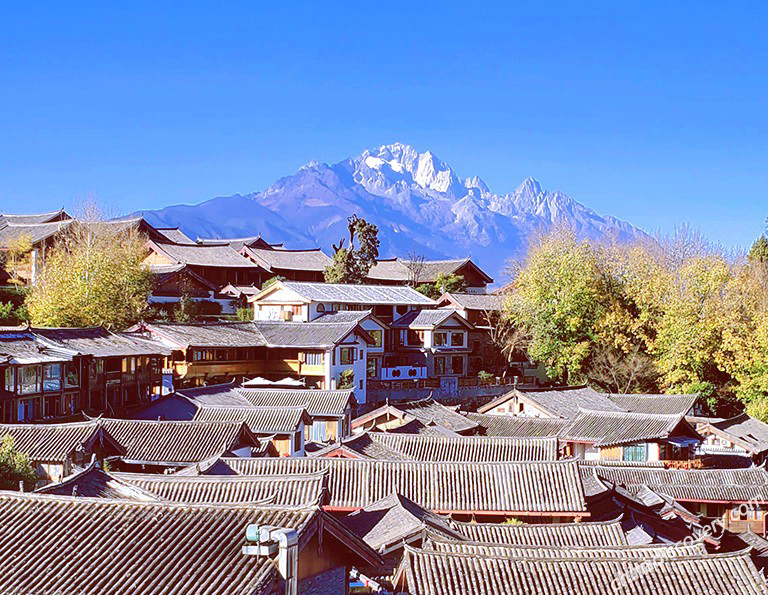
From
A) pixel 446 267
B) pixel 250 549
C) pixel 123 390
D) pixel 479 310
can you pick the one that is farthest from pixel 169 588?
pixel 446 267

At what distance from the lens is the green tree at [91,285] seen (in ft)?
149

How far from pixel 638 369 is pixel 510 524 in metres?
32.7

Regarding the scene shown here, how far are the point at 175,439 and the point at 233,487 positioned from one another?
7.38 m

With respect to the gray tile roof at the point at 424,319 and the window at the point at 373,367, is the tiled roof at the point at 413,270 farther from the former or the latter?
the window at the point at 373,367

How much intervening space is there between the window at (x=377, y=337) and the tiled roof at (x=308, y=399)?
14799 mm

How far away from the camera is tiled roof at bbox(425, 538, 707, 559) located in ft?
56.9

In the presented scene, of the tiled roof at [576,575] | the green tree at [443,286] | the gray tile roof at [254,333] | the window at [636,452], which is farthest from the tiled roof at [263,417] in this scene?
the green tree at [443,286]

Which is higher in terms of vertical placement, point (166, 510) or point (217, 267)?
point (217, 267)

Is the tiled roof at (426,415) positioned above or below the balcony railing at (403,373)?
below

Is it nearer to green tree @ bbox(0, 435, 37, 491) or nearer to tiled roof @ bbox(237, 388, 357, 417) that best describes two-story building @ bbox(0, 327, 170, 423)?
tiled roof @ bbox(237, 388, 357, 417)

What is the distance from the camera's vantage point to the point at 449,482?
26484 millimetres

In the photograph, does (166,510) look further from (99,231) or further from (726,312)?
(726,312)

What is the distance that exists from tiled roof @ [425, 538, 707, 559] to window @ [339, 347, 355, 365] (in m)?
32.2

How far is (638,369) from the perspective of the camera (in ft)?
173
